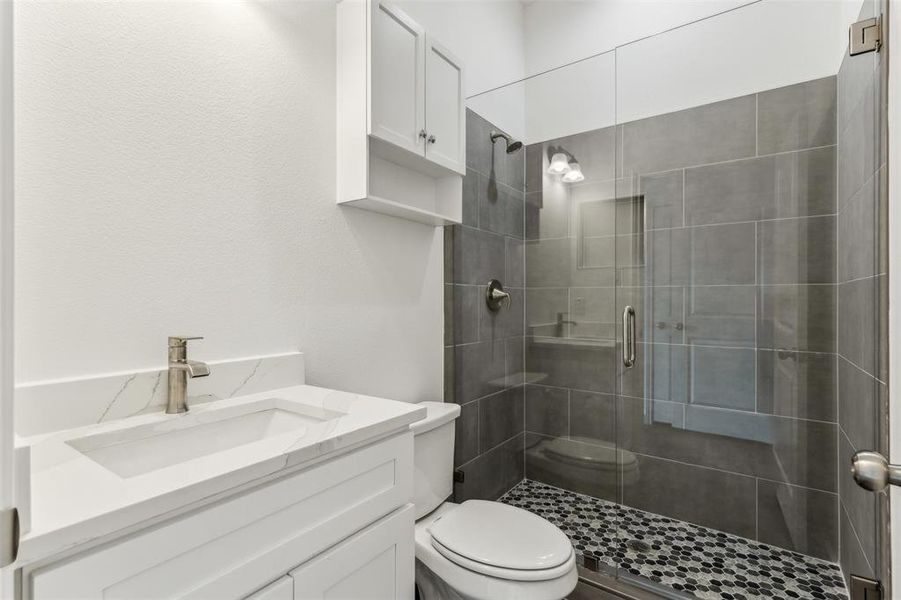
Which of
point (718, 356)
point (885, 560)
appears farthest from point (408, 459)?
point (718, 356)

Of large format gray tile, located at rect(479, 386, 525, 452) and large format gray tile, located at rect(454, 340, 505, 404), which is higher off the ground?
large format gray tile, located at rect(454, 340, 505, 404)

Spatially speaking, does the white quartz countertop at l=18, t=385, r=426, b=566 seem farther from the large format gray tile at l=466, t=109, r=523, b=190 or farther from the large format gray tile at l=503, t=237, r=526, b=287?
the large format gray tile at l=466, t=109, r=523, b=190

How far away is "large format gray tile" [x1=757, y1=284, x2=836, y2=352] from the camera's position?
1601 millimetres

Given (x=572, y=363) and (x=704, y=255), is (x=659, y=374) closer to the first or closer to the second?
(x=572, y=363)

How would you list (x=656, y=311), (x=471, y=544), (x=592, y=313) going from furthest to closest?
(x=592, y=313) → (x=656, y=311) → (x=471, y=544)

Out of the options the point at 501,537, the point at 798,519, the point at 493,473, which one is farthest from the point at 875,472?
the point at 493,473

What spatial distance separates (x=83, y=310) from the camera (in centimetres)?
92

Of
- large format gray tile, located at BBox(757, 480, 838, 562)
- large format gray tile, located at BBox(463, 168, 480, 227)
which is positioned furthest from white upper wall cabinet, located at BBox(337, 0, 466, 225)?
large format gray tile, located at BBox(757, 480, 838, 562)

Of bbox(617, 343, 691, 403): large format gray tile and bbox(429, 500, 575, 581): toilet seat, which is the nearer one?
bbox(429, 500, 575, 581): toilet seat

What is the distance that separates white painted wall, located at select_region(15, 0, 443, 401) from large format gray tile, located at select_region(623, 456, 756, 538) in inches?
48.8

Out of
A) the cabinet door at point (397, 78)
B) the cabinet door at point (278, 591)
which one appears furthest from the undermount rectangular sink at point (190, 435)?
the cabinet door at point (397, 78)

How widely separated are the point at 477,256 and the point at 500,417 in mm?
772

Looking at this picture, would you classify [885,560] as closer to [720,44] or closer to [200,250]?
[200,250]

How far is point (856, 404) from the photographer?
4.41 feet
